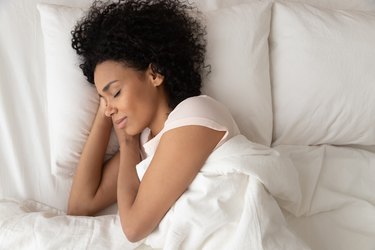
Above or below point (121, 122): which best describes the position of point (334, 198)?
below

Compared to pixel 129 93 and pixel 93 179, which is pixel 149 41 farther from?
pixel 93 179

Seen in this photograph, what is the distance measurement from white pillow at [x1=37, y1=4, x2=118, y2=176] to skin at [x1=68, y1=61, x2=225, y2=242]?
0.04 meters

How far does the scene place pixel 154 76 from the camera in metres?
1.08

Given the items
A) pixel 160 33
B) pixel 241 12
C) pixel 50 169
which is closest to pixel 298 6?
pixel 241 12

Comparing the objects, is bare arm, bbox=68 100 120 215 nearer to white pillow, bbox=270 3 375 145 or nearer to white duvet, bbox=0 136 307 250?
white duvet, bbox=0 136 307 250

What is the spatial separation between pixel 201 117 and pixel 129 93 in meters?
0.19

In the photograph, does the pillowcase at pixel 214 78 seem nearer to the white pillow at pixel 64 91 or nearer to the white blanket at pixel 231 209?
the white pillow at pixel 64 91

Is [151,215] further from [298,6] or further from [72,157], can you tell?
[298,6]

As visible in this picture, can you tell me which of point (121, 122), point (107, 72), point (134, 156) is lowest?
point (134, 156)

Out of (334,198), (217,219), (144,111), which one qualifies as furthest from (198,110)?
(334,198)

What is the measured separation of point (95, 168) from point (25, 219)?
0.23 metres

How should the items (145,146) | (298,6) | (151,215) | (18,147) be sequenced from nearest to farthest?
(151,215)
(145,146)
(18,147)
(298,6)

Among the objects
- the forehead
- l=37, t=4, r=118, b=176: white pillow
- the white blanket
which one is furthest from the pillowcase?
the white blanket

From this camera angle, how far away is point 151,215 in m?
0.98
